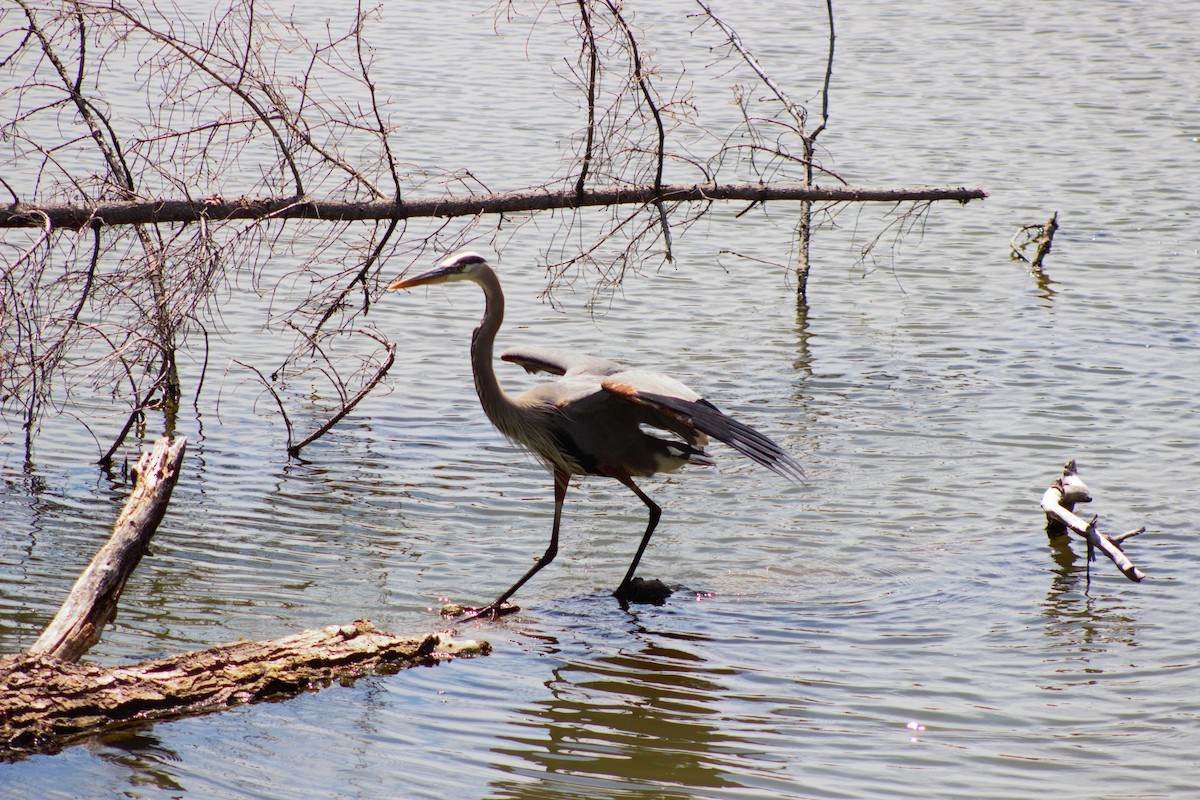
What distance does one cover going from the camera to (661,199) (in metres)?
8.45

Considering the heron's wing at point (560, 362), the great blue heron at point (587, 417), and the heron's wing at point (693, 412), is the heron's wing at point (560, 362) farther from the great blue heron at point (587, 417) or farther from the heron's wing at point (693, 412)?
the heron's wing at point (693, 412)

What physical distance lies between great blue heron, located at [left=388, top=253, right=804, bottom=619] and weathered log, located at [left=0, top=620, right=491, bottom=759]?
3.13ft

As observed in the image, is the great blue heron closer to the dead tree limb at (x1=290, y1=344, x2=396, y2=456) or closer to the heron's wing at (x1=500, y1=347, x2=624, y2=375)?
the heron's wing at (x1=500, y1=347, x2=624, y2=375)

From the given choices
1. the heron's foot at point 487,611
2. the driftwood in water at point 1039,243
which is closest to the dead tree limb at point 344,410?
the heron's foot at point 487,611

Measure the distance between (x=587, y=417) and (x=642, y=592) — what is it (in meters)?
0.95

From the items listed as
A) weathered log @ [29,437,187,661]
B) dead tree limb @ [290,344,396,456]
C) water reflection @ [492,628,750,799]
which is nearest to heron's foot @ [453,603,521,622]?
water reflection @ [492,628,750,799]

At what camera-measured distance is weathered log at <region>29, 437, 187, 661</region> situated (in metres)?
4.96

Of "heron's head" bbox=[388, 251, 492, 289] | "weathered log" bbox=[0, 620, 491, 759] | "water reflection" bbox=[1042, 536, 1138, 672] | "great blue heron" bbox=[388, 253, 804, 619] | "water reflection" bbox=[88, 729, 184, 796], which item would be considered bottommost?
"water reflection" bbox=[1042, 536, 1138, 672]

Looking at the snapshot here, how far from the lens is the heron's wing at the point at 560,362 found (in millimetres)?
7273

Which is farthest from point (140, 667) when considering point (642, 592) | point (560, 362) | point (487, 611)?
point (560, 362)

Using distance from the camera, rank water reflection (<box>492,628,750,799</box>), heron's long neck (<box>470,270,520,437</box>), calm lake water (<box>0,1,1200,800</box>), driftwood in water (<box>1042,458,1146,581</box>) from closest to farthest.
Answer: water reflection (<box>492,628,750,799</box>) → calm lake water (<box>0,1,1200,800</box>) → driftwood in water (<box>1042,458,1146,581</box>) → heron's long neck (<box>470,270,520,437</box>)

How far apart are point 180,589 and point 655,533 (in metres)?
2.70

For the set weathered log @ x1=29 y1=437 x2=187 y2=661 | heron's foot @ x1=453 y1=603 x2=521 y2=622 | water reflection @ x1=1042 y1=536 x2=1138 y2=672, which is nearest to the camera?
weathered log @ x1=29 y1=437 x2=187 y2=661

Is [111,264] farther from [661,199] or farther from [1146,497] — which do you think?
[1146,497]
